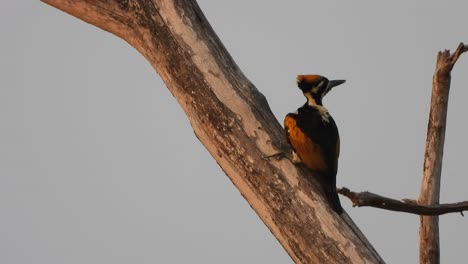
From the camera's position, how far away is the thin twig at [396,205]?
439 cm

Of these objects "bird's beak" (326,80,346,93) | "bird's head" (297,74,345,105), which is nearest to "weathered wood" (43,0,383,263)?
"bird's head" (297,74,345,105)

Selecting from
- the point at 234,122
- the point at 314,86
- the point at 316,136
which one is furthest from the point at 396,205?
the point at 314,86

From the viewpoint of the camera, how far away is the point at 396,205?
464 centimetres

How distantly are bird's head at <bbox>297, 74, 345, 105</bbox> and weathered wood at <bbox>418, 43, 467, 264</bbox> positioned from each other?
1.04 meters

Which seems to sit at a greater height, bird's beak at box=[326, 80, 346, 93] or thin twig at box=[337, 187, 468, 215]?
bird's beak at box=[326, 80, 346, 93]

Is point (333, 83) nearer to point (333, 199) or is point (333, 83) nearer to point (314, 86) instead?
point (314, 86)

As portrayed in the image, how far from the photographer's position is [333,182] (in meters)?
5.31

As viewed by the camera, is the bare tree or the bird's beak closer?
the bare tree

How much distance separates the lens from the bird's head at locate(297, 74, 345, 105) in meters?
6.17

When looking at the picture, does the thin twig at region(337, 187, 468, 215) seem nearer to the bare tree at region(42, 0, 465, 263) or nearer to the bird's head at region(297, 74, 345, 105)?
the bare tree at region(42, 0, 465, 263)

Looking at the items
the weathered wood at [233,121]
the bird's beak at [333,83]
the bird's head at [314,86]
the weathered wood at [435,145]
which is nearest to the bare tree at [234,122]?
the weathered wood at [233,121]

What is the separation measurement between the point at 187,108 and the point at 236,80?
45 centimetres

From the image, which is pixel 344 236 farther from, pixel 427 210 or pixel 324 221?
pixel 427 210

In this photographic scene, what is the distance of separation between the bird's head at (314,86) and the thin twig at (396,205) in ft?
5.60
